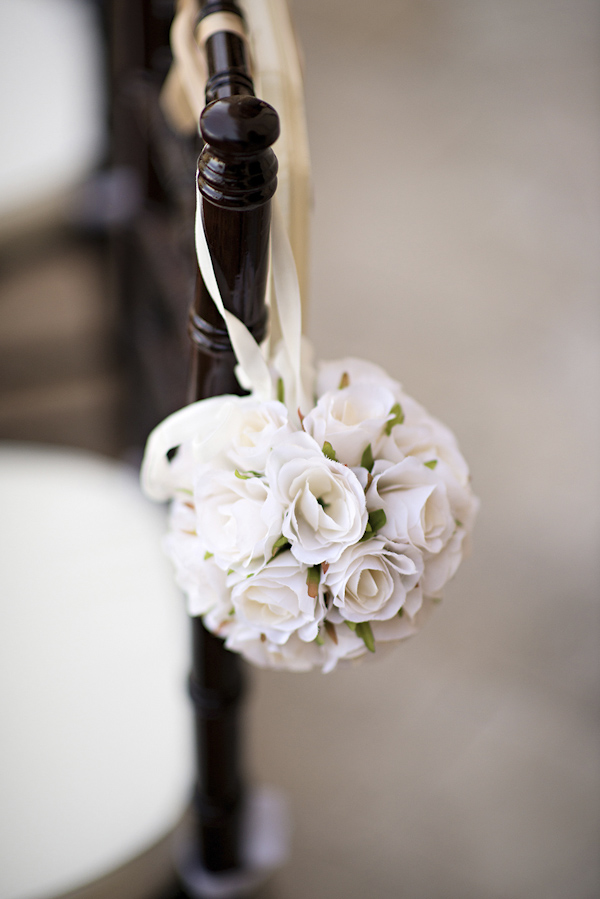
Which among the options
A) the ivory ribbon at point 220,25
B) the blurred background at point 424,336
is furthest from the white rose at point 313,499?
the blurred background at point 424,336

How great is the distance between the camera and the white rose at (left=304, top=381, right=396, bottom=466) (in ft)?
1.55

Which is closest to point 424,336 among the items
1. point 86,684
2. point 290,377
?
point 86,684

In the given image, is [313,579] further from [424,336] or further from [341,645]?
[424,336]

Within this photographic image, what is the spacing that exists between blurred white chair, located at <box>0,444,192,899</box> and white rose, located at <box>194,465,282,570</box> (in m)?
0.48

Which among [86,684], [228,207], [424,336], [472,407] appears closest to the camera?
[228,207]

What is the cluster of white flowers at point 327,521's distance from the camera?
458 millimetres

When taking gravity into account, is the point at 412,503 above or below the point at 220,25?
below

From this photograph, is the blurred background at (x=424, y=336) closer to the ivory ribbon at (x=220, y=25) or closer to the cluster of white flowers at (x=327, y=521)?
the ivory ribbon at (x=220, y=25)

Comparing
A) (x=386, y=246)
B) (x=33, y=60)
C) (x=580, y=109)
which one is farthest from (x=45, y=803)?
(x=580, y=109)

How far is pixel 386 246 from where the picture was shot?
229cm

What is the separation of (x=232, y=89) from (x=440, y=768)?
1198 millimetres

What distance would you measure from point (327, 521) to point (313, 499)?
0.06 feet

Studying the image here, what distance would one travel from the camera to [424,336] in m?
2.08

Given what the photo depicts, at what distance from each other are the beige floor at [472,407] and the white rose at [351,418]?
0.96 metres
